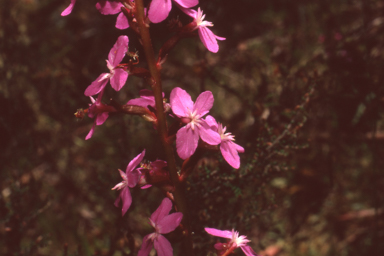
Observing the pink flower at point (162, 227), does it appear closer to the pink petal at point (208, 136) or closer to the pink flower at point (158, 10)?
the pink petal at point (208, 136)

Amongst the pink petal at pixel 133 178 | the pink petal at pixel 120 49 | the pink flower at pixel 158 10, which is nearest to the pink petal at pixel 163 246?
the pink petal at pixel 133 178

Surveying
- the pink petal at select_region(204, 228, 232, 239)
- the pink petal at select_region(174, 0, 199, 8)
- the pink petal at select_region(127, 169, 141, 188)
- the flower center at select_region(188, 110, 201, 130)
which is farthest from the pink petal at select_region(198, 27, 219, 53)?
the pink petal at select_region(204, 228, 232, 239)

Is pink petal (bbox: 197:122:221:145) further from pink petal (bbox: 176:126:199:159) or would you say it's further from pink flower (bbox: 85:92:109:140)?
pink flower (bbox: 85:92:109:140)

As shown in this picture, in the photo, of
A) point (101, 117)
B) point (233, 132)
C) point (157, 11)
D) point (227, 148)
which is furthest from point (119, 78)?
point (233, 132)

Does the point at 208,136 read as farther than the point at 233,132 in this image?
No

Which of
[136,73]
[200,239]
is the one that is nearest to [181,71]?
[200,239]

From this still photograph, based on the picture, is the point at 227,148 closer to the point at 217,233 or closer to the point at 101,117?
the point at 217,233

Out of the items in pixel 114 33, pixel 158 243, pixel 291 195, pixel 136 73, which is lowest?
pixel 291 195

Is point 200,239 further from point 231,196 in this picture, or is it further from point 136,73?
point 136,73
